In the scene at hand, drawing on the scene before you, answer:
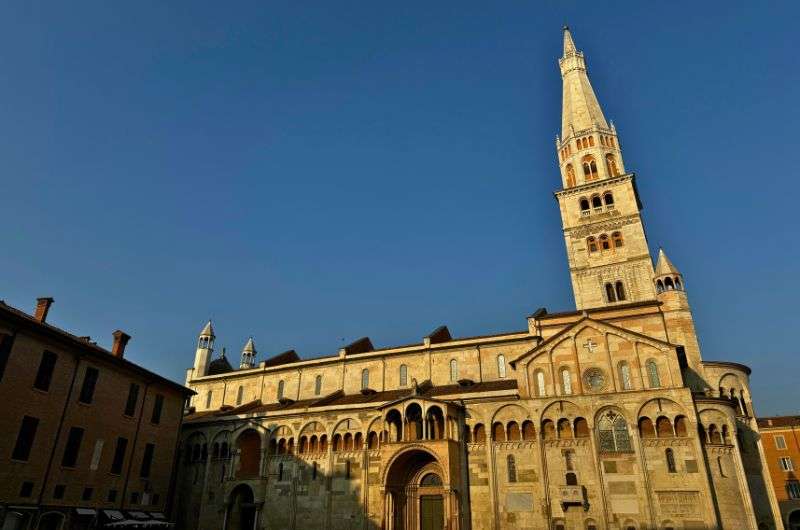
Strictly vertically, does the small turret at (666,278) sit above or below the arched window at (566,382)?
above

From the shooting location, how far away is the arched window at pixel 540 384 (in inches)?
1240

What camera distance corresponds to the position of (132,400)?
3303 cm

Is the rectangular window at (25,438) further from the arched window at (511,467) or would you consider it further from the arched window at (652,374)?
the arched window at (652,374)

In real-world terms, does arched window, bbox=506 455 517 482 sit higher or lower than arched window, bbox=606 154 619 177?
lower

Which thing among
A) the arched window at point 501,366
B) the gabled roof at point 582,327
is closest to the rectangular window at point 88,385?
the gabled roof at point 582,327

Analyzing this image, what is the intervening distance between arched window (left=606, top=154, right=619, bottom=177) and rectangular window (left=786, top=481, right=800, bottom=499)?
37.2m

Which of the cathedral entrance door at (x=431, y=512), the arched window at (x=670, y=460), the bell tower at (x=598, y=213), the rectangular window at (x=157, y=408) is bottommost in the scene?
the cathedral entrance door at (x=431, y=512)

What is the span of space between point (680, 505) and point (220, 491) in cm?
3071

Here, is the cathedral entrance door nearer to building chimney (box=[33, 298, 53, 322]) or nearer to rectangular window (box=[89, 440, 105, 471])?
rectangular window (box=[89, 440, 105, 471])

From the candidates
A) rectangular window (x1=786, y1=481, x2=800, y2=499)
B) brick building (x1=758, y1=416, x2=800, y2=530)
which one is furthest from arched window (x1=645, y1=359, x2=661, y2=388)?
rectangular window (x1=786, y1=481, x2=800, y2=499)

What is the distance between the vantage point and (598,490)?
1082 inches

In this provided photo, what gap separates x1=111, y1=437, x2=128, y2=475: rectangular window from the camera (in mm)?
30809

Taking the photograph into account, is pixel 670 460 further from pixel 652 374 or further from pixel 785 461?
pixel 785 461

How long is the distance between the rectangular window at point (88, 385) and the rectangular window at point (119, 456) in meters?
3.65
